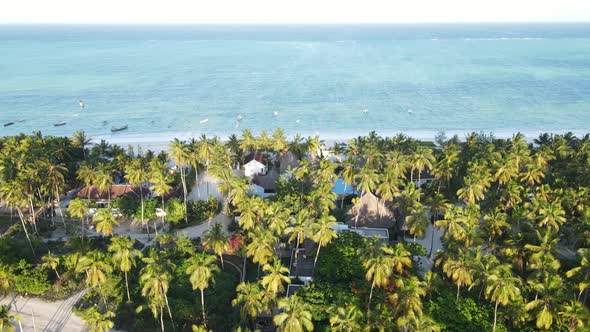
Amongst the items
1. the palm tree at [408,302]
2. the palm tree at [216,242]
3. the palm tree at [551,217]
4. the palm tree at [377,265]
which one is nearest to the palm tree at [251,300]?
the palm tree at [216,242]

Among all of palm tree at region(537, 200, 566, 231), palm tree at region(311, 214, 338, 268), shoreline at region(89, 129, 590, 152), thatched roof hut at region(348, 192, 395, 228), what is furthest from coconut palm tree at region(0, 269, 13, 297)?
shoreline at region(89, 129, 590, 152)

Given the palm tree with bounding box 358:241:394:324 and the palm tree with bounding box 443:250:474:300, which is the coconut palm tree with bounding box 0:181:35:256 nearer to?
the palm tree with bounding box 358:241:394:324

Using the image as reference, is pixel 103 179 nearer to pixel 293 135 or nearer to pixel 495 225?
pixel 495 225

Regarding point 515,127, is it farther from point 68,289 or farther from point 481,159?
point 68,289

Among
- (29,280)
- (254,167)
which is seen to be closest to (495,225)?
(254,167)

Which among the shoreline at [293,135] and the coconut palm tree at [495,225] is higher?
the coconut palm tree at [495,225]

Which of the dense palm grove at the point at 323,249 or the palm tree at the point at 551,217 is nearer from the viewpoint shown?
the dense palm grove at the point at 323,249

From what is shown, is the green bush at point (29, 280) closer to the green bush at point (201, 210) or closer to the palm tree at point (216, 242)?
the palm tree at point (216, 242)
